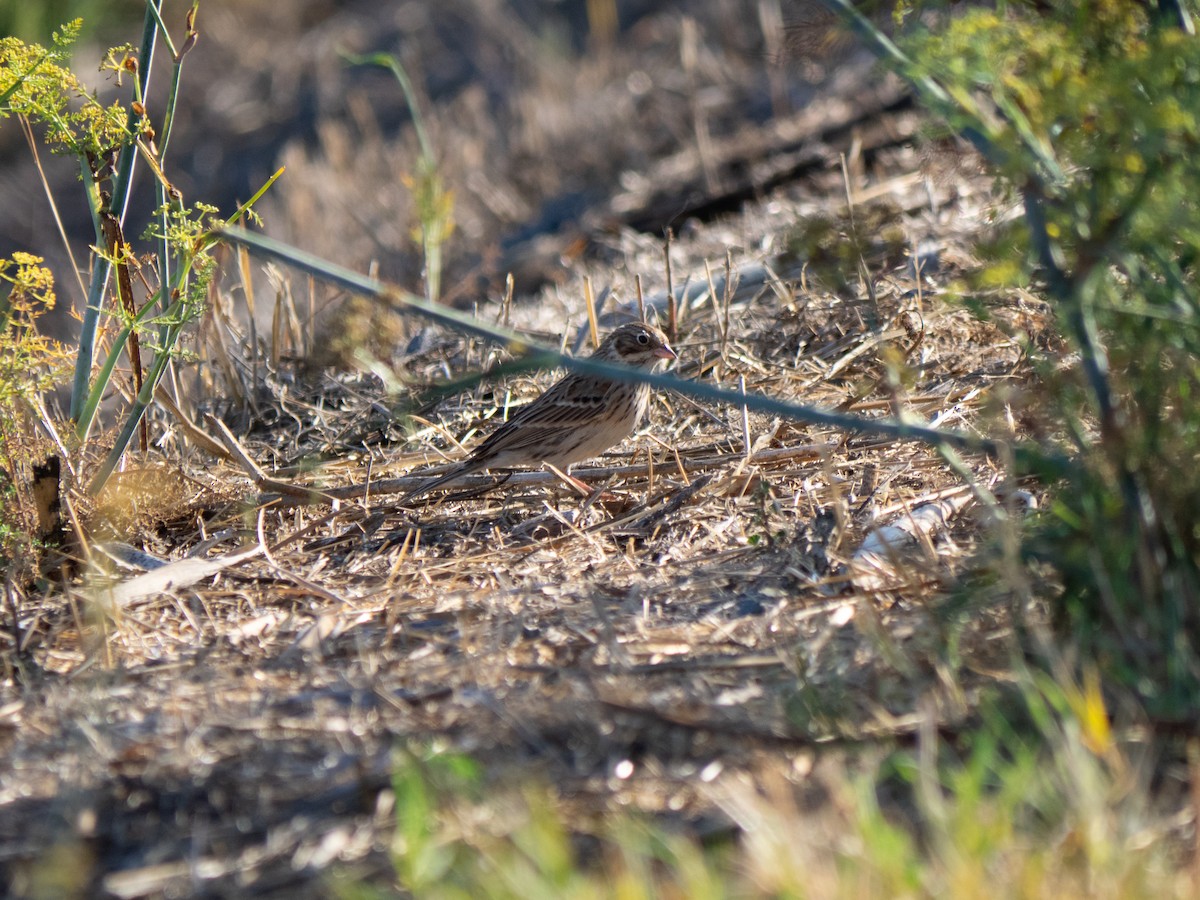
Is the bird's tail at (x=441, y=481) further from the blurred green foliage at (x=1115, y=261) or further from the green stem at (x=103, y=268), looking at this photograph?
the blurred green foliage at (x=1115, y=261)

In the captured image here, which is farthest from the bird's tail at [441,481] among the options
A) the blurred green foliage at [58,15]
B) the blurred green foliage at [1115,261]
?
the blurred green foliage at [58,15]

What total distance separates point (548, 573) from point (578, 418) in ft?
4.98

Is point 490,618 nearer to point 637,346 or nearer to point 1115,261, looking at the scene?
point 1115,261

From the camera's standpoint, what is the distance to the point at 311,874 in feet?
8.86

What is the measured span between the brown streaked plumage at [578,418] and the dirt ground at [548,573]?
0.13 metres

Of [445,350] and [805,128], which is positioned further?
[805,128]

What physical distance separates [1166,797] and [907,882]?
73cm

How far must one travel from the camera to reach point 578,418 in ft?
18.8

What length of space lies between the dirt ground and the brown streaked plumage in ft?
0.43

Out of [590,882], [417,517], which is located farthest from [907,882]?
[417,517]

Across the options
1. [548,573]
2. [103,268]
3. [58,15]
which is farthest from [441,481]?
[58,15]

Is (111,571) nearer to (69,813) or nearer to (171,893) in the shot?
(69,813)

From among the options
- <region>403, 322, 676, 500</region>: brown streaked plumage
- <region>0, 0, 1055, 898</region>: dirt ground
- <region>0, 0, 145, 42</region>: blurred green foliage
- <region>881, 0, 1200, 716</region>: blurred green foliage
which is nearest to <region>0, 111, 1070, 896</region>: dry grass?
<region>0, 0, 1055, 898</region>: dirt ground

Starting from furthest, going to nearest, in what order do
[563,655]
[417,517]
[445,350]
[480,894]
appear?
[445,350] → [417,517] → [563,655] → [480,894]
